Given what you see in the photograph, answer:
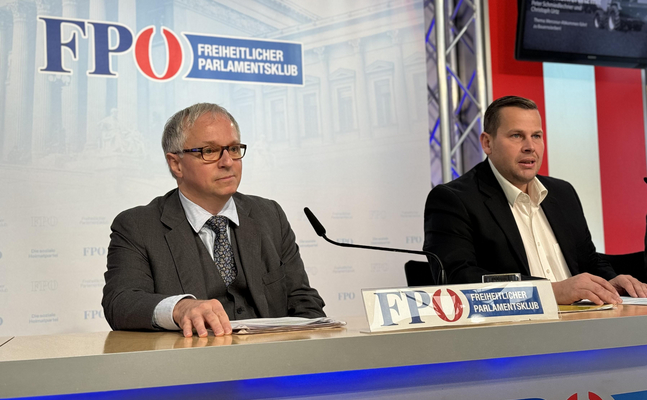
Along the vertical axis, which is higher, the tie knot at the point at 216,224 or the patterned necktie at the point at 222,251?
the tie knot at the point at 216,224

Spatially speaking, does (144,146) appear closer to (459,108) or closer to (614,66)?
(459,108)

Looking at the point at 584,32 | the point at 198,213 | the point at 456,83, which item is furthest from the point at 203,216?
the point at 584,32

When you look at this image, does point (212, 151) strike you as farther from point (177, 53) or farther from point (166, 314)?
point (177, 53)

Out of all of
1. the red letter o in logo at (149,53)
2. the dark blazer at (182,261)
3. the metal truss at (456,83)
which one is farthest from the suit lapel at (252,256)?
the metal truss at (456,83)

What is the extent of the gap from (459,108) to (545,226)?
7.28ft

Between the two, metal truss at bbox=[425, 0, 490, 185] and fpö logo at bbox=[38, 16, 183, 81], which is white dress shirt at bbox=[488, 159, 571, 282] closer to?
metal truss at bbox=[425, 0, 490, 185]

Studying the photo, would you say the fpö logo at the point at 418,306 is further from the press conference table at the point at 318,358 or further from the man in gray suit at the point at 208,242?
the man in gray suit at the point at 208,242

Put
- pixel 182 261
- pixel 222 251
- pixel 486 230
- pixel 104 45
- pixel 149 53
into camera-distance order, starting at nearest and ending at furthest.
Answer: pixel 182 261 → pixel 222 251 → pixel 486 230 → pixel 104 45 → pixel 149 53

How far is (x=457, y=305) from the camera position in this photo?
59.4 inches

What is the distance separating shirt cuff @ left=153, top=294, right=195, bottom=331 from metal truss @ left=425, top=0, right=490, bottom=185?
125 inches

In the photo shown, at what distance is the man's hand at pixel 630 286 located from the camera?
2172 millimetres

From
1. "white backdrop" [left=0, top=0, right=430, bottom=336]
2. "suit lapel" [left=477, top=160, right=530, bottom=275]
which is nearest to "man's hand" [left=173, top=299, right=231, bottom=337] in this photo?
"suit lapel" [left=477, top=160, right=530, bottom=275]

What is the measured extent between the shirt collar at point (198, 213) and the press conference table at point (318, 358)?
2.15 feet

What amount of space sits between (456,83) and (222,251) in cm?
314
